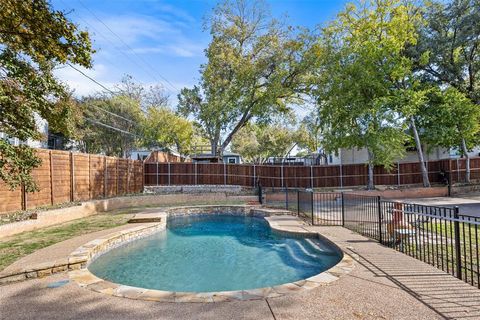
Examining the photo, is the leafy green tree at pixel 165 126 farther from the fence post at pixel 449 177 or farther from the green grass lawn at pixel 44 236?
the fence post at pixel 449 177

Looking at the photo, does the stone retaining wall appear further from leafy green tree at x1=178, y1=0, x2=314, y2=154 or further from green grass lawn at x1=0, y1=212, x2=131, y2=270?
leafy green tree at x1=178, y1=0, x2=314, y2=154

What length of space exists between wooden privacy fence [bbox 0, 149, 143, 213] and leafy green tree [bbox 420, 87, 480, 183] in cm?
1864

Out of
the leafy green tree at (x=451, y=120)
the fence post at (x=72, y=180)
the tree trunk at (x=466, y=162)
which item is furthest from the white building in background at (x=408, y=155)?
the fence post at (x=72, y=180)

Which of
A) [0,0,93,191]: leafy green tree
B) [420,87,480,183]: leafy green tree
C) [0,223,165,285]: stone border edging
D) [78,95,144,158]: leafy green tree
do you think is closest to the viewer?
[0,223,165,285]: stone border edging

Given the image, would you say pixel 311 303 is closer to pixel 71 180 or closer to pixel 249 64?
pixel 71 180

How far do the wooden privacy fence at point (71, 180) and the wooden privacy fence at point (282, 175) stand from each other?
285cm

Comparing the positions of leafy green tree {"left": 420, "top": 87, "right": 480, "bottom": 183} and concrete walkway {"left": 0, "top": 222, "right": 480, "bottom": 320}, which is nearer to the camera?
concrete walkway {"left": 0, "top": 222, "right": 480, "bottom": 320}

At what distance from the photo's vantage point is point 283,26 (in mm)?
22016

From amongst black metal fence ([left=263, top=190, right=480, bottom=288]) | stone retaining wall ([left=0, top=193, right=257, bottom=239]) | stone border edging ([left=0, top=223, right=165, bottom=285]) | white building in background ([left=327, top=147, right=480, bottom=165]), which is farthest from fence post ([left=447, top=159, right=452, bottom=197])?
stone border edging ([left=0, top=223, right=165, bottom=285])

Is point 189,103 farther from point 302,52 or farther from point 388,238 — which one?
point 388,238

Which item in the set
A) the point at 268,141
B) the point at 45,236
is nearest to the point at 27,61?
the point at 45,236

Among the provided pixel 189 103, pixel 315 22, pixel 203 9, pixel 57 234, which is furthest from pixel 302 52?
pixel 57 234

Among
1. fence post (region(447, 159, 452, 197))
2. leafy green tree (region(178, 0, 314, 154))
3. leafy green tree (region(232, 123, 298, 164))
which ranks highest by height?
leafy green tree (region(178, 0, 314, 154))

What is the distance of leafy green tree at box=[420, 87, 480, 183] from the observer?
1792 cm
